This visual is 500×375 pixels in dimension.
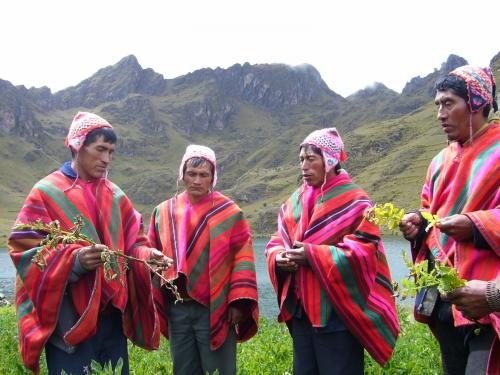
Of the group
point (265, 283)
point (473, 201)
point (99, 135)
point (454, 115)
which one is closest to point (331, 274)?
point (473, 201)

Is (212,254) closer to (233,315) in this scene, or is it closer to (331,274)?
(233,315)

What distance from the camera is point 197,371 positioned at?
4.88m

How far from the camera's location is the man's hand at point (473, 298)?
2.91m

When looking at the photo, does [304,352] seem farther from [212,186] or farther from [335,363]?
[212,186]

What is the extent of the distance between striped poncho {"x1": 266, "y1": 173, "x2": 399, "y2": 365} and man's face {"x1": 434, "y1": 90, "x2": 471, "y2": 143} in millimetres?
1144

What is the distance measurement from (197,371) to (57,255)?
186 centimetres

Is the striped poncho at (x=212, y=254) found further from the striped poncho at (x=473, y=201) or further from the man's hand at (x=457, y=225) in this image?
the man's hand at (x=457, y=225)

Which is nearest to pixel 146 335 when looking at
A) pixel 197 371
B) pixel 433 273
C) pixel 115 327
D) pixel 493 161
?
pixel 115 327

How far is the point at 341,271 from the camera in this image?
4.35 meters

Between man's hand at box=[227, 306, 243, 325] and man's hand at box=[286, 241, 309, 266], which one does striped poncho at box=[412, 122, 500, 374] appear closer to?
man's hand at box=[286, 241, 309, 266]

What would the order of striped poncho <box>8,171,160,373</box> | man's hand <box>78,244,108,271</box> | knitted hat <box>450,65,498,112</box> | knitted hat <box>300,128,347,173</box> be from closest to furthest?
1. knitted hat <box>450,65,498,112</box>
2. man's hand <box>78,244,108,271</box>
3. striped poncho <box>8,171,160,373</box>
4. knitted hat <box>300,128,347,173</box>

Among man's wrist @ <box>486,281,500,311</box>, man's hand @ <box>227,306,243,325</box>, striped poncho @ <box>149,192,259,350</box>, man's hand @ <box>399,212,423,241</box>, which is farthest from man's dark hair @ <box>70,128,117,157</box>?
man's wrist @ <box>486,281,500,311</box>

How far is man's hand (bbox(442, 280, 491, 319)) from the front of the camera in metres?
2.91

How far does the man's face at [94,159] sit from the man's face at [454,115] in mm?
2718
